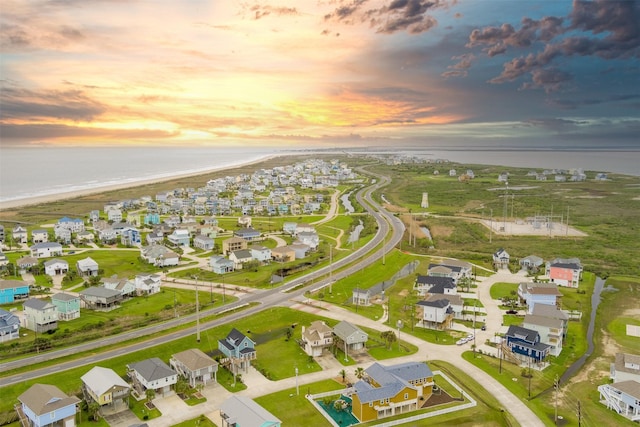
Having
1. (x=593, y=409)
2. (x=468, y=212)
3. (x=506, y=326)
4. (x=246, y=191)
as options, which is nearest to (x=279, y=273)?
(x=506, y=326)

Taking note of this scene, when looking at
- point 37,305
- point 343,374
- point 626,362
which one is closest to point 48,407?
point 37,305

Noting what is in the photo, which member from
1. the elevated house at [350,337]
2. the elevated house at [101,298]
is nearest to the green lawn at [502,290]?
the elevated house at [350,337]

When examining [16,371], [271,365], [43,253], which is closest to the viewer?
[16,371]

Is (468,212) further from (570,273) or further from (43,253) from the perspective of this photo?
→ (43,253)

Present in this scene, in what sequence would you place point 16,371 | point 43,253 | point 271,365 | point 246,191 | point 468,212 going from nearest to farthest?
point 16,371 → point 271,365 → point 43,253 → point 468,212 → point 246,191

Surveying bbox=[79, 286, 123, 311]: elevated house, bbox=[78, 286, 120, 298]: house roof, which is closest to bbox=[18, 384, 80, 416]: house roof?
bbox=[79, 286, 123, 311]: elevated house

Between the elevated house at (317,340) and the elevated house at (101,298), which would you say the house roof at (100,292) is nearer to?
the elevated house at (101,298)

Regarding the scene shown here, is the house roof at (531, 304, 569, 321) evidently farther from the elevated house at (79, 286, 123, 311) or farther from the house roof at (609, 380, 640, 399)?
the elevated house at (79, 286, 123, 311)
